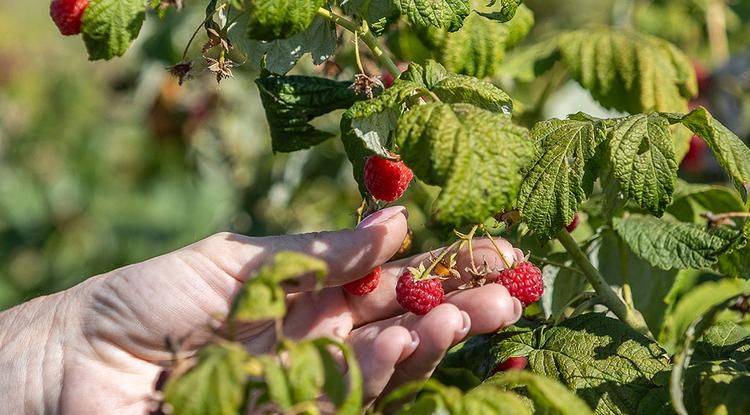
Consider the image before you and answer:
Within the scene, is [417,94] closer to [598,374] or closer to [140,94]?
[598,374]

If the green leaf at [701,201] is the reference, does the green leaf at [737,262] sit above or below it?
above

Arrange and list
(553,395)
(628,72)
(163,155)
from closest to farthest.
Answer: (553,395) → (628,72) → (163,155)

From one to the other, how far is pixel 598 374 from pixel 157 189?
3633 mm

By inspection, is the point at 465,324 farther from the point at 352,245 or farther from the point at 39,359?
the point at 39,359

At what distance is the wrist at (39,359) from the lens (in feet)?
5.49

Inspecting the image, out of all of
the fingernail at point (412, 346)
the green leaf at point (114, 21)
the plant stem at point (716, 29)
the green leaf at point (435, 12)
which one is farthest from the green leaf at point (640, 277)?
the plant stem at point (716, 29)

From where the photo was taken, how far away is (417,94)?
1266 mm

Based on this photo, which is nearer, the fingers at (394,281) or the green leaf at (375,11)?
the green leaf at (375,11)

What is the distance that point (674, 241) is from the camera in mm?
1480

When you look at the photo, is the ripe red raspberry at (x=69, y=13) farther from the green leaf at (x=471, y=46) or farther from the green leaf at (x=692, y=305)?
the green leaf at (x=692, y=305)

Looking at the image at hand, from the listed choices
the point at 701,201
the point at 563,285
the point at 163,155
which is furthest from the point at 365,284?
the point at 163,155

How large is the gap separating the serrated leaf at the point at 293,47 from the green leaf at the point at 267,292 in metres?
0.58

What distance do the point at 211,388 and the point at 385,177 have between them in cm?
56

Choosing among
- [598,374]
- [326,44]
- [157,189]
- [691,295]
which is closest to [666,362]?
[598,374]
